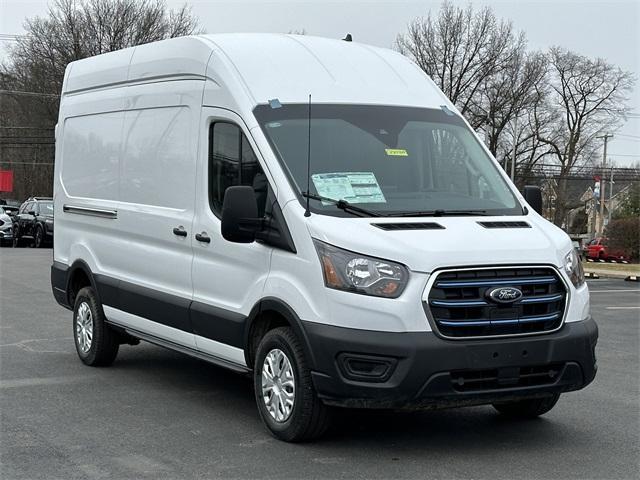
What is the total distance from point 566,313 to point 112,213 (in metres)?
4.30

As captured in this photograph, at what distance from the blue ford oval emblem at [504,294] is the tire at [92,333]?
435 centimetres

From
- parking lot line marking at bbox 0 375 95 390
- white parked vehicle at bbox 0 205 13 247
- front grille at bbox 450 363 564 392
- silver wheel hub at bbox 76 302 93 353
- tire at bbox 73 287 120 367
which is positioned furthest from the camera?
white parked vehicle at bbox 0 205 13 247

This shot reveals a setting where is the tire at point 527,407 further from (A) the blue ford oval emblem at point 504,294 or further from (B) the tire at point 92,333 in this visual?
(B) the tire at point 92,333

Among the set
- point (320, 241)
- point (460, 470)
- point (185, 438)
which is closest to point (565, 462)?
point (460, 470)

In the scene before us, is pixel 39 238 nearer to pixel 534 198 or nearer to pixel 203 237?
pixel 203 237

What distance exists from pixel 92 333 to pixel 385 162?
3726 millimetres

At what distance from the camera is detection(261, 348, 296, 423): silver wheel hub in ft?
20.4

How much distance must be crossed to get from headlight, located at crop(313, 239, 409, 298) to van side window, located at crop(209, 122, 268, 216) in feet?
2.79

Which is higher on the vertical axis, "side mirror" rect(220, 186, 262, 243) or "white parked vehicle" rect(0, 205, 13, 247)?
"side mirror" rect(220, 186, 262, 243)

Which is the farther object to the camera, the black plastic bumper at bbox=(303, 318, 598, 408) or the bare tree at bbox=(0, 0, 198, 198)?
the bare tree at bbox=(0, 0, 198, 198)

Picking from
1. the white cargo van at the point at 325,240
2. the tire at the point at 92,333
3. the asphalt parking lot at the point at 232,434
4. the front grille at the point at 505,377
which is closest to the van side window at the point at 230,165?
the white cargo van at the point at 325,240

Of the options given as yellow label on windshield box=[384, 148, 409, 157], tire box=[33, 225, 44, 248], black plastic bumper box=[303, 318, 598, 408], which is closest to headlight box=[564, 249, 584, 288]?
black plastic bumper box=[303, 318, 598, 408]

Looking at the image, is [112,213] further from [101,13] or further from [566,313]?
[101,13]

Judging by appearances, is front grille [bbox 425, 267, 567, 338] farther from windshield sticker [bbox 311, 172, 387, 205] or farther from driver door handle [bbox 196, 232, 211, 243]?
driver door handle [bbox 196, 232, 211, 243]
